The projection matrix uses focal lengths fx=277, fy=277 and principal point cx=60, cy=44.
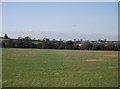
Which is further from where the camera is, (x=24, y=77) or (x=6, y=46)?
(x=6, y=46)

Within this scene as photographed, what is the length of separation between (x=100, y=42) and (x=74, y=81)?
2868 inches

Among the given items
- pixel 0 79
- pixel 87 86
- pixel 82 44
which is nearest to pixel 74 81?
pixel 87 86

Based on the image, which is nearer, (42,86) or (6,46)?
(42,86)

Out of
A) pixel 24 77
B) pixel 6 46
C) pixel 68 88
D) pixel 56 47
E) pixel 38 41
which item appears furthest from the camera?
pixel 38 41

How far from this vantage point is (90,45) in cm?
8719

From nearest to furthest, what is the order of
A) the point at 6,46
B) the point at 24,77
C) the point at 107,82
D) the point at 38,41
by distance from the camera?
the point at 107,82 < the point at 24,77 < the point at 6,46 < the point at 38,41

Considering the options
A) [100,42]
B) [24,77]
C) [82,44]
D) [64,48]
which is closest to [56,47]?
[64,48]

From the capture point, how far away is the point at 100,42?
303 ft

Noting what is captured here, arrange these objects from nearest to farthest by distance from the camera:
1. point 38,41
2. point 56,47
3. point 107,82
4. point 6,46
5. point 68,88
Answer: point 68,88 → point 107,82 → point 6,46 → point 56,47 → point 38,41

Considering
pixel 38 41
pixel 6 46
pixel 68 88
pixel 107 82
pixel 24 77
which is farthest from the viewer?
pixel 38 41

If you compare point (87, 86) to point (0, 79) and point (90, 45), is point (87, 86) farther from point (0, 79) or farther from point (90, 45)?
→ point (90, 45)

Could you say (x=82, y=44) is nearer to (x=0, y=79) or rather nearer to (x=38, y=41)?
(x=38, y=41)

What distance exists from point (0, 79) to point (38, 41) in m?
74.4

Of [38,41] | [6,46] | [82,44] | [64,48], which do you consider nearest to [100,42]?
[82,44]
